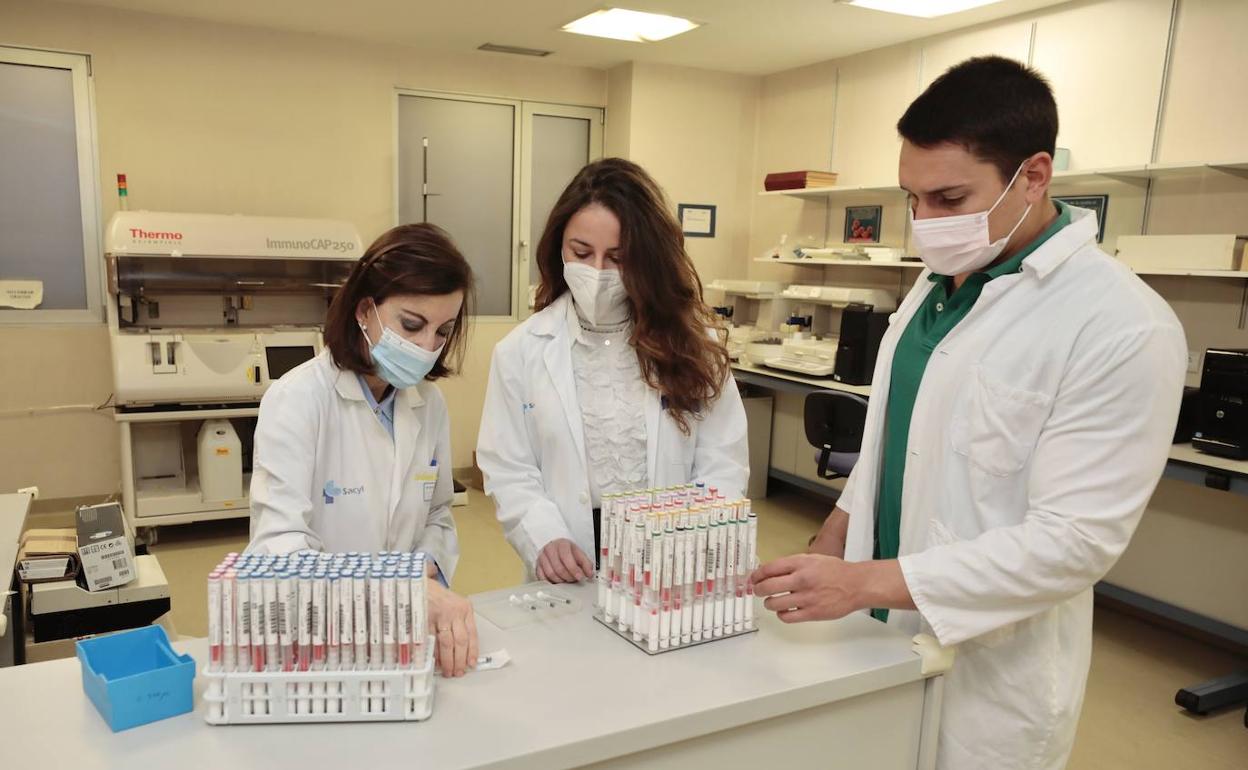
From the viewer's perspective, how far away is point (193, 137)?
15.3 ft

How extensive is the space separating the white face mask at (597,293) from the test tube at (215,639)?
88cm

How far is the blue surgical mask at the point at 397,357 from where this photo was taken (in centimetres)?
154

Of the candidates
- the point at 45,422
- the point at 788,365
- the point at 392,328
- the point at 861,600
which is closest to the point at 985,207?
the point at 861,600

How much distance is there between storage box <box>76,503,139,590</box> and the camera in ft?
7.82

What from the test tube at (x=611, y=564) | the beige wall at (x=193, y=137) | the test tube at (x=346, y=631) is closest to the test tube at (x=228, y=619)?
the test tube at (x=346, y=631)

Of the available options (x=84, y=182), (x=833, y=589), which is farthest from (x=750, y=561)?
(x=84, y=182)

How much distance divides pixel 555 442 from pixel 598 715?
71 cm

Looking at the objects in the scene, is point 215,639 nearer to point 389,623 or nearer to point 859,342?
point 389,623

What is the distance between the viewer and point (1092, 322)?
3.86 feet

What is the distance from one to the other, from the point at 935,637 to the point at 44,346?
4.86 metres

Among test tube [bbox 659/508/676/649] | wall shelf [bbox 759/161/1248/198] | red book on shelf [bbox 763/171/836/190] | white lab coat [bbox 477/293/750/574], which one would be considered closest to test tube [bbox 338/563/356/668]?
test tube [bbox 659/508/676/649]

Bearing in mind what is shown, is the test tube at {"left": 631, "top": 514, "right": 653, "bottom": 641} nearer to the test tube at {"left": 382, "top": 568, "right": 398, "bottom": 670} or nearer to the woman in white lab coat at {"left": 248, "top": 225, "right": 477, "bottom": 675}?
the test tube at {"left": 382, "top": 568, "right": 398, "bottom": 670}

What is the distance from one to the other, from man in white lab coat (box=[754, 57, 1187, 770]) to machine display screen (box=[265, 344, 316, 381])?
3680 millimetres

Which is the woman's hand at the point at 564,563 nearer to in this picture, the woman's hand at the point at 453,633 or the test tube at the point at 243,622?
the woman's hand at the point at 453,633
